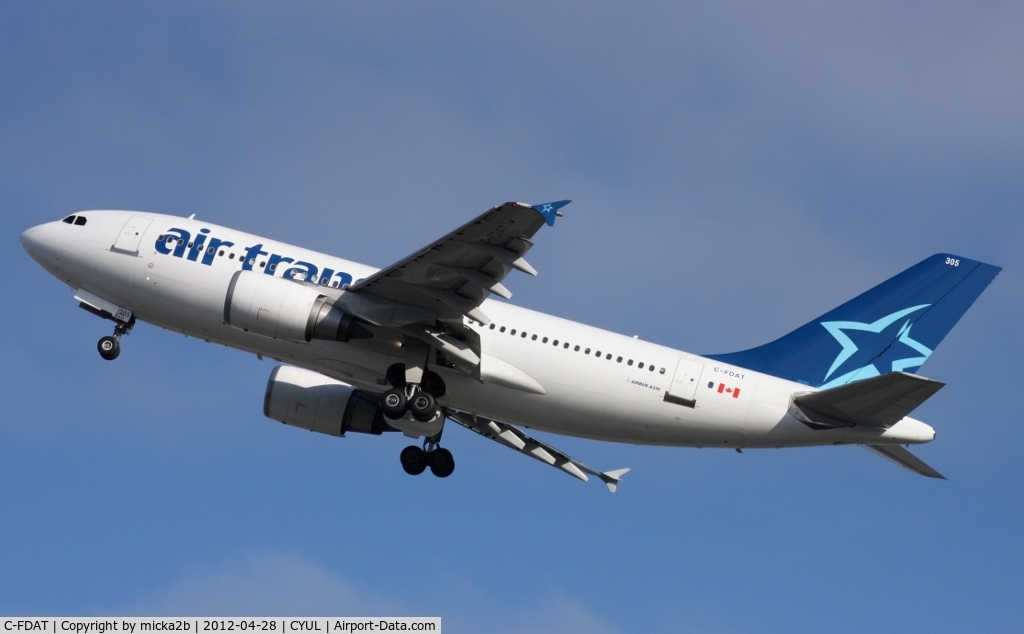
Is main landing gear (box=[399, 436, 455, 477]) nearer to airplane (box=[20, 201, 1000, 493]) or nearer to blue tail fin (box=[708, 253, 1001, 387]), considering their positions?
airplane (box=[20, 201, 1000, 493])

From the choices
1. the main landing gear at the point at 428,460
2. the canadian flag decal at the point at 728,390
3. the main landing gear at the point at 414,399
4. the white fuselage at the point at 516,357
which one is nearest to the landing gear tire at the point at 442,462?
the main landing gear at the point at 428,460

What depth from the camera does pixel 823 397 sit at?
29203 mm

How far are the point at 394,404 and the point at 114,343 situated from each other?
24.8 ft

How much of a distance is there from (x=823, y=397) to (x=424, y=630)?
10.4 meters

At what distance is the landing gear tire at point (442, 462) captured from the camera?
35.7 meters

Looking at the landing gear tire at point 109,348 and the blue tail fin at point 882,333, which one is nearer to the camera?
the blue tail fin at point 882,333

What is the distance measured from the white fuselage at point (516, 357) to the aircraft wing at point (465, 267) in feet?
5.25

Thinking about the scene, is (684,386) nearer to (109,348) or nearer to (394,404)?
(394,404)

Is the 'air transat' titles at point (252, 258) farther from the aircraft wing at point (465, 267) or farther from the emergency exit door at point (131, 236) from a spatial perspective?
the aircraft wing at point (465, 267)

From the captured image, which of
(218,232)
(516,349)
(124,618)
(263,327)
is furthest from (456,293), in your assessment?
(124,618)

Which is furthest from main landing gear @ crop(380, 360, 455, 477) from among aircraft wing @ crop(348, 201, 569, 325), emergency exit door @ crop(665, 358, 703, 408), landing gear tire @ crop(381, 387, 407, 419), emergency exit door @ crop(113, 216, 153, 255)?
emergency exit door @ crop(113, 216, 153, 255)

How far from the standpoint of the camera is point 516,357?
31.6 meters

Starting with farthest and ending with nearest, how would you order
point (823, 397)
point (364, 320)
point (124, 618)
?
point (364, 320) < point (823, 397) < point (124, 618)

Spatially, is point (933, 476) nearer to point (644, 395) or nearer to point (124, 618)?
point (644, 395)
